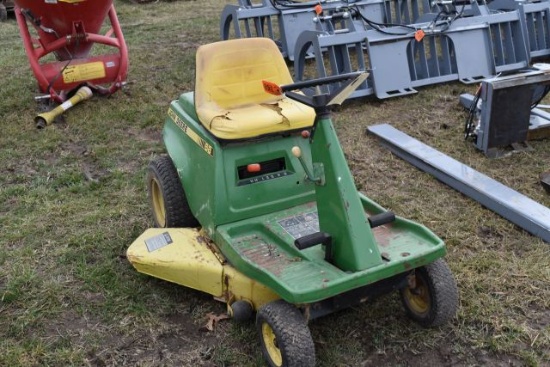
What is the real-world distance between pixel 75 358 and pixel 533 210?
8.31ft

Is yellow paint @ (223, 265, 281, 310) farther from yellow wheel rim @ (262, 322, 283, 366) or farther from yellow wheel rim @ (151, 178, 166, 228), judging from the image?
yellow wheel rim @ (151, 178, 166, 228)

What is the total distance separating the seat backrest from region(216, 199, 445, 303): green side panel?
25.4 inches

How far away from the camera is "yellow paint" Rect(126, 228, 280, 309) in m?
2.58

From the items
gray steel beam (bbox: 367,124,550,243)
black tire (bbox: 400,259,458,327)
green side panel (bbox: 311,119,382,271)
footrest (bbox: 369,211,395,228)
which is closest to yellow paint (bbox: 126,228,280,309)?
green side panel (bbox: 311,119,382,271)

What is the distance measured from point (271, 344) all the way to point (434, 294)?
70 cm

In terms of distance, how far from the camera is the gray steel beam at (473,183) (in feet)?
11.0

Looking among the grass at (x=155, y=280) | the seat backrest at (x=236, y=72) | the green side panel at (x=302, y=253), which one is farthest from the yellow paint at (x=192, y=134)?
the grass at (x=155, y=280)

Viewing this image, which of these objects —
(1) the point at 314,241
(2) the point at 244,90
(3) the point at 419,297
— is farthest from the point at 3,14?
(3) the point at 419,297

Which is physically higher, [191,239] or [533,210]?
[191,239]

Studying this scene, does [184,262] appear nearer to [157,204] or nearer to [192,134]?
[192,134]

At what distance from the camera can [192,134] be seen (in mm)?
3025

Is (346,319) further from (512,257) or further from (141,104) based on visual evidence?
(141,104)

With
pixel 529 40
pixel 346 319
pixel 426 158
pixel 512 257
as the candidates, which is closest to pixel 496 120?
pixel 426 158

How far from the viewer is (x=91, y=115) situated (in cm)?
542
